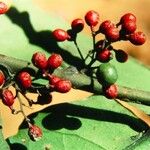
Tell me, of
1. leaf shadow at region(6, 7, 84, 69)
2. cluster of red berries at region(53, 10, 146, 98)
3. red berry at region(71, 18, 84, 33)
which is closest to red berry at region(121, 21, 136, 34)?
cluster of red berries at region(53, 10, 146, 98)

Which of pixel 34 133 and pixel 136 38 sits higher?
pixel 136 38

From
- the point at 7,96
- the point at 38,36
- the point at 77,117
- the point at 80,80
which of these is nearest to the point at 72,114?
the point at 77,117

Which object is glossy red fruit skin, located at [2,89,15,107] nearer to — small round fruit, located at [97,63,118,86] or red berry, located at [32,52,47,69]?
red berry, located at [32,52,47,69]

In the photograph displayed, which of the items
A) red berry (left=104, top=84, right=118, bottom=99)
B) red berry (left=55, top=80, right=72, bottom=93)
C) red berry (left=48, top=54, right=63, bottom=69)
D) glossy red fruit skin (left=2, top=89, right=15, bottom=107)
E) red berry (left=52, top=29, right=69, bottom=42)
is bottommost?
glossy red fruit skin (left=2, top=89, right=15, bottom=107)

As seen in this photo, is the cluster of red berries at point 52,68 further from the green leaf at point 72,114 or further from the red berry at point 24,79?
the green leaf at point 72,114

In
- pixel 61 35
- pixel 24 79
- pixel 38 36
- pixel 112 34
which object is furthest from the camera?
pixel 38 36

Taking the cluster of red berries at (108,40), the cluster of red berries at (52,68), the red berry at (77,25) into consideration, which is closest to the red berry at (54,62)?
the cluster of red berries at (52,68)

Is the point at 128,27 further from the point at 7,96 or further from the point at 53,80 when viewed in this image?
the point at 7,96
